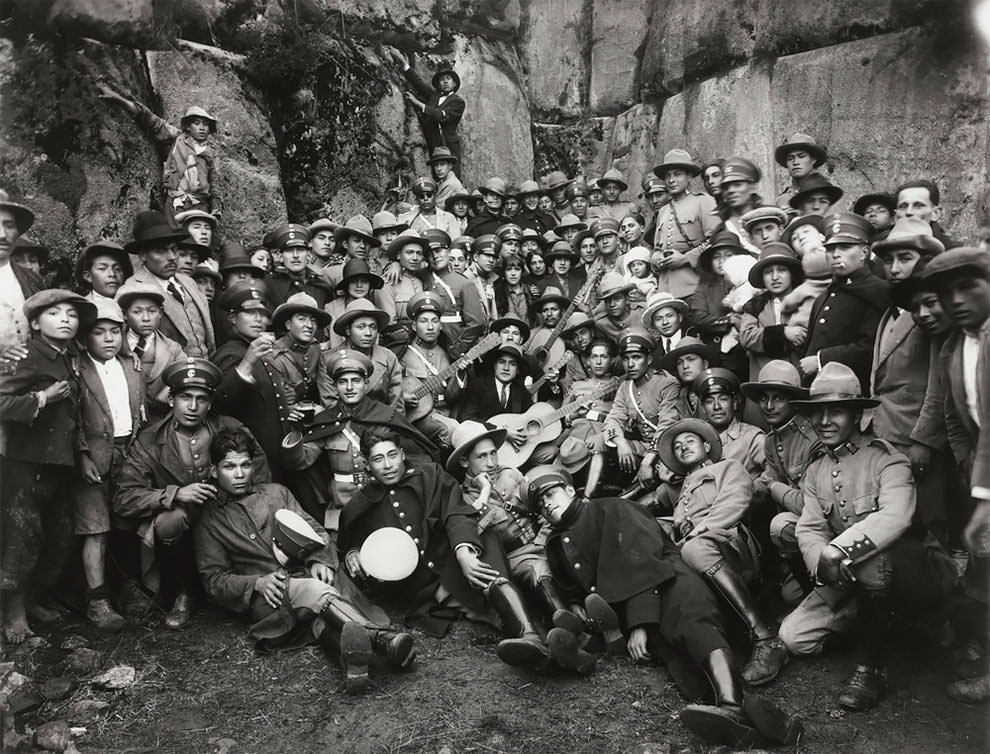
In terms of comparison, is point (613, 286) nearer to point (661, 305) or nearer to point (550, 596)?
point (661, 305)

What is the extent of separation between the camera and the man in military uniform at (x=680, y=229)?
8547 millimetres

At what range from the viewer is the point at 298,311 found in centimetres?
720

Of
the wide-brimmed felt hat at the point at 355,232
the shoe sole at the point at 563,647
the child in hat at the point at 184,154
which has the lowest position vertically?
the shoe sole at the point at 563,647

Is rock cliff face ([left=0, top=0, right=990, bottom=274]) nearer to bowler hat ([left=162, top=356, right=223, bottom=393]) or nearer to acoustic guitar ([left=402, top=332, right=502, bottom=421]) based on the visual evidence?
bowler hat ([left=162, top=356, right=223, bottom=393])

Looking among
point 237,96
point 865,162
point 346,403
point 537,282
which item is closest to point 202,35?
point 237,96

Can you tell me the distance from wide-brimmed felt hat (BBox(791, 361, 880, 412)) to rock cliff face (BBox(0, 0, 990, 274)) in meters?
6.39

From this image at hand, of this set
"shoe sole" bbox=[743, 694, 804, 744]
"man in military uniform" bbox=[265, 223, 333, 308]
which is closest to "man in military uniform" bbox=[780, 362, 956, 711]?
"shoe sole" bbox=[743, 694, 804, 744]

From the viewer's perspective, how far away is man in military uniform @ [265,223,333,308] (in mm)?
8422

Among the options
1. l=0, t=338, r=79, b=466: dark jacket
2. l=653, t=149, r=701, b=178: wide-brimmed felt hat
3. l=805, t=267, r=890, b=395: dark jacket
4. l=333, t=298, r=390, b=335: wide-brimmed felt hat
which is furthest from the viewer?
l=653, t=149, r=701, b=178: wide-brimmed felt hat

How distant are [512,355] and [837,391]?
3766 mm

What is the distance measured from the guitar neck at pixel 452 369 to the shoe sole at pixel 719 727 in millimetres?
4407

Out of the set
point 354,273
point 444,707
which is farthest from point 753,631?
point 354,273

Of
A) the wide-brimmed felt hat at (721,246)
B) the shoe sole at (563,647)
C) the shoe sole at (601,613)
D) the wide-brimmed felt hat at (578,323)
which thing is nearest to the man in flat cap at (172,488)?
the shoe sole at (563,647)

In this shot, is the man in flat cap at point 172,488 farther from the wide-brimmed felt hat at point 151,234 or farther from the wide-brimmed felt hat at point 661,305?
the wide-brimmed felt hat at point 661,305
